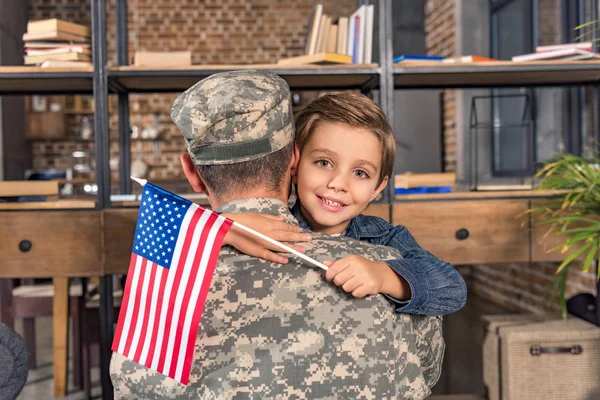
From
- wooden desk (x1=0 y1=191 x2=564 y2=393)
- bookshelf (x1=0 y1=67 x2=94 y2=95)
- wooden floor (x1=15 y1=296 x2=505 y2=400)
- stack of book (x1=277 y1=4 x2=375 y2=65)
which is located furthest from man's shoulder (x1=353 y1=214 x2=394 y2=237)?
wooden floor (x1=15 y1=296 x2=505 y2=400)

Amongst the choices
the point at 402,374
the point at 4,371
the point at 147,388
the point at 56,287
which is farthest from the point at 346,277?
A: the point at 56,287

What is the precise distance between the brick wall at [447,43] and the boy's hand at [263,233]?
540 cm

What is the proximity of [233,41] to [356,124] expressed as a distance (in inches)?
288

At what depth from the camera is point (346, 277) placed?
3.27 ft

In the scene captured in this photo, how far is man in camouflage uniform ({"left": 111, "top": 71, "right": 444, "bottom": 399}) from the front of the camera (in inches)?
38.9

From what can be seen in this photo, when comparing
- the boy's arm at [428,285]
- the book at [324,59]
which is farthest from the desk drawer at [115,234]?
the boy's arm at [428,285]

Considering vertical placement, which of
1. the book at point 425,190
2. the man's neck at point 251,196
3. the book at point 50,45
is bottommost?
the book at point 425,190

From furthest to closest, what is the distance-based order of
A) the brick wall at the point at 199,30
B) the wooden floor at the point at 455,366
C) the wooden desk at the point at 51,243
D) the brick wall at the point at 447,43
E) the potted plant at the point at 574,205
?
the brick wall at the point at 199,30 < the brick wall at the point at 447,43 < the wooden floor at the point at 455,366 < the wooden desk at the point at 51,243 < the potted plant at the point at 574,205

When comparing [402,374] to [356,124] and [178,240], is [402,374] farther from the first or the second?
[356,124]

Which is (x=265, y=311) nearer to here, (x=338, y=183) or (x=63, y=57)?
(x=338, y=183)

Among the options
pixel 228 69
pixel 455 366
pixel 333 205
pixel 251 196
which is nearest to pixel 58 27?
pixel 228 69

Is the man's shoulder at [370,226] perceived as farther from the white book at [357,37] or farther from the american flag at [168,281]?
the white book at [357,37]

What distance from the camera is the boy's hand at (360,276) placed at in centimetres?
100

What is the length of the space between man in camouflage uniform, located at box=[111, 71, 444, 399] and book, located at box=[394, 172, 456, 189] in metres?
2.01
